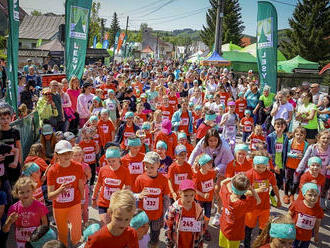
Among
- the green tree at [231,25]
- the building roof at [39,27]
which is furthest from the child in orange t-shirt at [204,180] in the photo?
the building roof at [39,27]

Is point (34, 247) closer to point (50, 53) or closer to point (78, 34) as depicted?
point (78, 34)

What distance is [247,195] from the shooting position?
3.95m

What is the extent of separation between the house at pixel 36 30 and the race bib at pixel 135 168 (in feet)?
178

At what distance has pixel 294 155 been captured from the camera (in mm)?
5770

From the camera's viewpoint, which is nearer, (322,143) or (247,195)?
(247,195)

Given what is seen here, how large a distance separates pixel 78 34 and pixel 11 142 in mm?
6520

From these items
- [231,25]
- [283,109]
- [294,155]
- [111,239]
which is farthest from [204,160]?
[231,25]

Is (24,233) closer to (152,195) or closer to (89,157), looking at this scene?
(152,195)

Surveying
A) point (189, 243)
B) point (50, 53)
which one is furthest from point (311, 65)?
point (189, 243)

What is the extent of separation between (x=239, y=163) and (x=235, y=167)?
0.10m

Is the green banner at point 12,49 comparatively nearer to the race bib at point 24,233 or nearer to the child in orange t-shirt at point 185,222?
the race bib at point 24,233

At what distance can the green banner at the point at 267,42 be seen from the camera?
31.1 feet

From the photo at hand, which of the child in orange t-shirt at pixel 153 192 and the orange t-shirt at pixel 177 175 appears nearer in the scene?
the child in orange t-shirt at pixel 153 192

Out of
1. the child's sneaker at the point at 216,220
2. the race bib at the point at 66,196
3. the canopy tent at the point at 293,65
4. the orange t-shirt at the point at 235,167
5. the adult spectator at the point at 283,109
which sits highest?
the canopy tent at the point at 293,65
